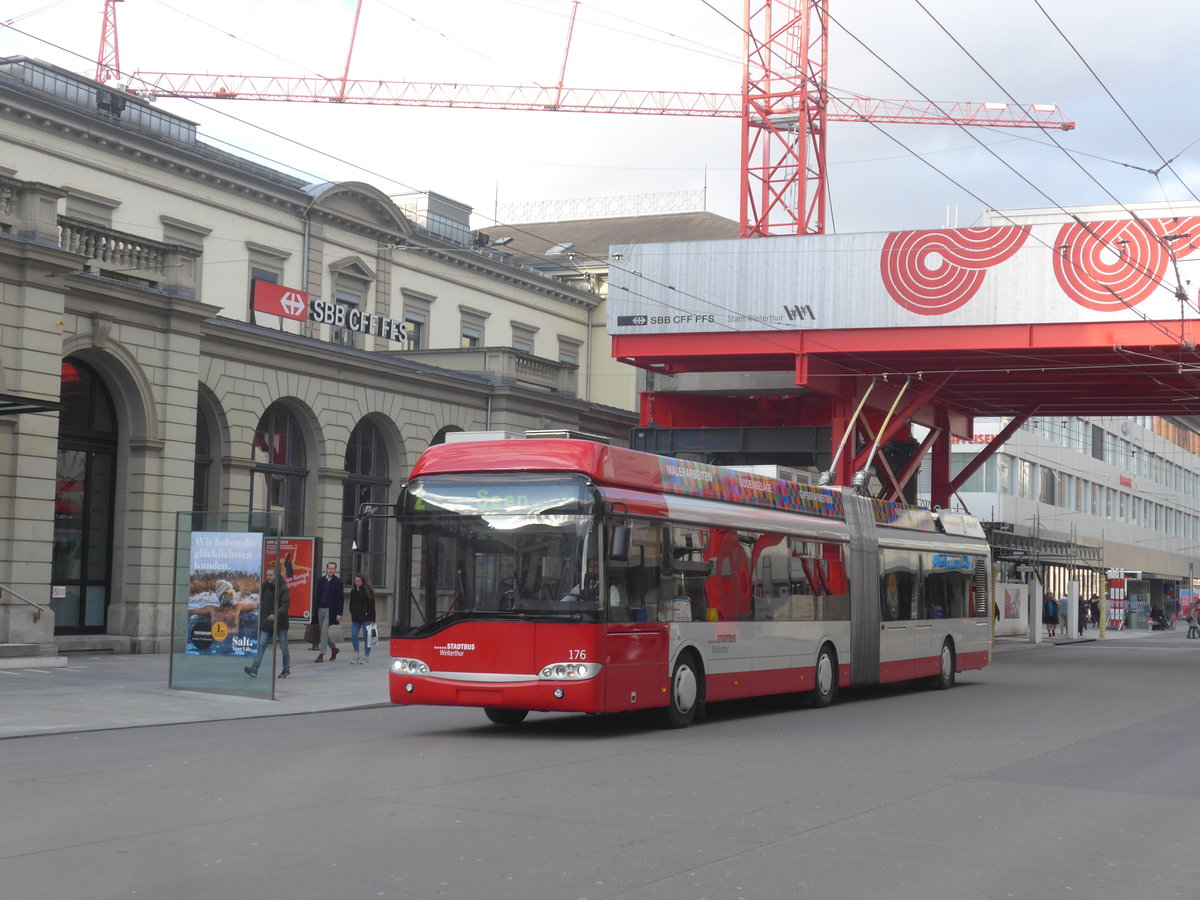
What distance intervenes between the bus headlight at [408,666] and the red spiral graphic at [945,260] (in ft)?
69.7

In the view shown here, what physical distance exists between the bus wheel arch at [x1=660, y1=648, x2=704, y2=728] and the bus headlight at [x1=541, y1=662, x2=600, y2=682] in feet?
5.64

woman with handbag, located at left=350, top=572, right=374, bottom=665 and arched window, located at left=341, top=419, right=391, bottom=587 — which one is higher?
arched window, located at left=341, top=419, right=391, bottom=587

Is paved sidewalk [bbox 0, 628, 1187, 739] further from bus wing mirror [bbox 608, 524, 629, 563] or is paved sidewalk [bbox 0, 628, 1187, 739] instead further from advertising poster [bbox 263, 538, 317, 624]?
bus wing mirror [bbox 608, 524, 629, 563]

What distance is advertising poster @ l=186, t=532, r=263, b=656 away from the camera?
1958cm

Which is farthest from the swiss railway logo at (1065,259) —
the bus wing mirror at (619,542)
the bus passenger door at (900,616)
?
the bus wing mirror at (619,542)

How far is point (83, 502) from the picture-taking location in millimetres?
28000

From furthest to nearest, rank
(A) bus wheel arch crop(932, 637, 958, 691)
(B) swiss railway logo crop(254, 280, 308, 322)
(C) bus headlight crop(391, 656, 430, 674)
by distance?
(B) swiss railway logo crop(254, 280, 308, 322) < (A) bus wheel arch crop(932, 637, 958, 691) < (C) bus headlight crop(391, 656, 430, 674)

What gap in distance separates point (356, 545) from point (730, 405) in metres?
25.0

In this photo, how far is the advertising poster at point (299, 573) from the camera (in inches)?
1077

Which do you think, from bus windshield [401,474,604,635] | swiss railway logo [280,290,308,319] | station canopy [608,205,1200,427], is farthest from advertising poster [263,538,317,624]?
bus windshield [401,474,604,635]

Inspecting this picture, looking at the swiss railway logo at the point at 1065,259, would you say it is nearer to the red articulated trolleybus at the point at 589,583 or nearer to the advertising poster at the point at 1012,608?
the red articulated trolleybus at the point at 589,583

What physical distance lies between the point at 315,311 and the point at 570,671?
70.4ft

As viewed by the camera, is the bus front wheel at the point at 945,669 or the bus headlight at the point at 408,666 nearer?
the bus headlight at the point at 408,666

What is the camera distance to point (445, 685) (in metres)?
15.2
